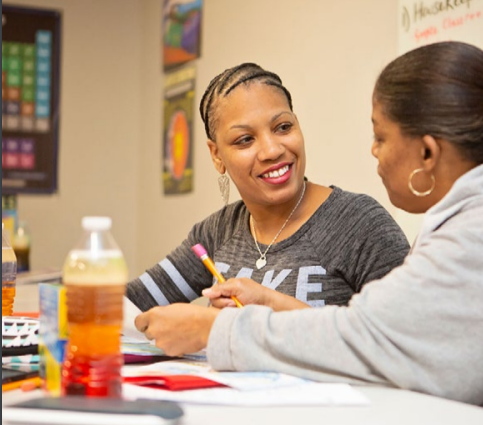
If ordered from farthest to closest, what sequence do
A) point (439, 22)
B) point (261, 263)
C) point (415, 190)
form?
point (439, 22) < point (261, 263) < point (415, 190)

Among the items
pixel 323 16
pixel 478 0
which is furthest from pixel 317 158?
pixel 478 0

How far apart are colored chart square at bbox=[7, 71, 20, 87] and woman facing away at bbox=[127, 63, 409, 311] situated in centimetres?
312

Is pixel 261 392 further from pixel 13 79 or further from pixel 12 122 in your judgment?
pixel 13 79

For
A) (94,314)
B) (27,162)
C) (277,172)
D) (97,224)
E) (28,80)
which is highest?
(28,80)

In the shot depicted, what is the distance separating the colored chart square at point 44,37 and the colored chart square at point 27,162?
0.70 m

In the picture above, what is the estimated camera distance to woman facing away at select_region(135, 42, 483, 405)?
1.04m

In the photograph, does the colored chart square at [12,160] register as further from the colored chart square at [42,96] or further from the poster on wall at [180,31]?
the poster on wall at [180,31]

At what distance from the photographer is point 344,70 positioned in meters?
2.77

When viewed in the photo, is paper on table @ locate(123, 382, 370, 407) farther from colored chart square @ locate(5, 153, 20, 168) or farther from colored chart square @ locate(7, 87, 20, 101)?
colored chart square @ locate(7, 87, 20, 101)

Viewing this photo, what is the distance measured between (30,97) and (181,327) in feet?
12.5

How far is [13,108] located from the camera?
4734mm

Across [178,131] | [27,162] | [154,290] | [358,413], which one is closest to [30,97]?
[27,162]

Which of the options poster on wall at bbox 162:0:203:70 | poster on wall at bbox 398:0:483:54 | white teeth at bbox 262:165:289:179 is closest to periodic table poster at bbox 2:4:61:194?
poster on wall at bbox 162:0:203:70

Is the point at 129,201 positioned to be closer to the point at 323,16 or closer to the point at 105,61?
the point at 105,61
